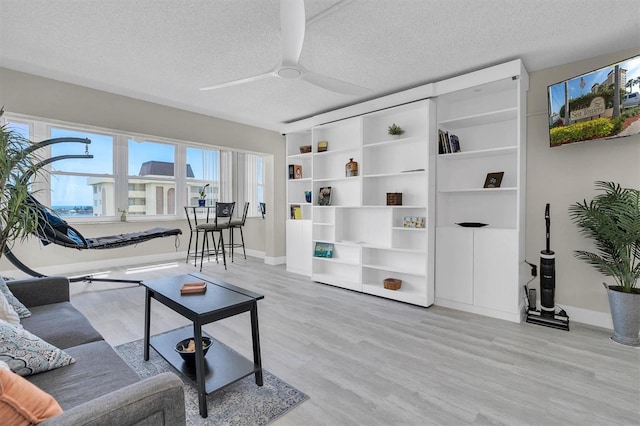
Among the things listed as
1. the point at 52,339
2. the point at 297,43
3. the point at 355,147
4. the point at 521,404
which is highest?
the point at 297,43

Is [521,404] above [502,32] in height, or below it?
below

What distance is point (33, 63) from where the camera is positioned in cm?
316

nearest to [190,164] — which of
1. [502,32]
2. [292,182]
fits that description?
[292,182]

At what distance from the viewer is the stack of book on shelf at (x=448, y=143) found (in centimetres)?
346

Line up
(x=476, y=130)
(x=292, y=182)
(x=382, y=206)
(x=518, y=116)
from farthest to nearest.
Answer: (x=292, y=182) < (x=382, y=206) < (x=476, y=130) < (x=518, y=116)

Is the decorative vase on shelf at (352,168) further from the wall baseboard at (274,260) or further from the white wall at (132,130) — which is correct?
the wall baseboard at (274,260)

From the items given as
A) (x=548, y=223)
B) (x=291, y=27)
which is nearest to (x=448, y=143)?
(x=548, y=223)

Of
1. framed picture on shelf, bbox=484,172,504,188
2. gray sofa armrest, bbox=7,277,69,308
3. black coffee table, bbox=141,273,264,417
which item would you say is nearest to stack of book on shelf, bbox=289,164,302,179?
framed picture on shelf, bbox=484,172,504,188

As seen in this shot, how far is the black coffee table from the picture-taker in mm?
1652

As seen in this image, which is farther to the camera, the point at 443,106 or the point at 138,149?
the point at 138,149

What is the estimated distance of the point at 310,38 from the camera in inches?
102

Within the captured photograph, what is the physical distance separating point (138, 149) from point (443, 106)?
534 cm

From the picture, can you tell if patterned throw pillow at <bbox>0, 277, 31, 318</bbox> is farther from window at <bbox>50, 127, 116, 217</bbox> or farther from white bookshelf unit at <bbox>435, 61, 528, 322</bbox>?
window at <bbox>50, 127, 116, 217</bbox>

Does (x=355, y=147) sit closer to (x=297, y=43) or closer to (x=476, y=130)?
(x=476, y=130)
